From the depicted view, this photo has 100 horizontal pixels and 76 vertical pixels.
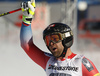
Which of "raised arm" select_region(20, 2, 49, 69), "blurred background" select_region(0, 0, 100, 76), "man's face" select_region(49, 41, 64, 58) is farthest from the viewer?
"blurred background" select_region(0, 0, 100, 76)

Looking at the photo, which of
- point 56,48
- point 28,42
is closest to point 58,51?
point 56,48

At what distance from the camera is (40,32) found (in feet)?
67.1

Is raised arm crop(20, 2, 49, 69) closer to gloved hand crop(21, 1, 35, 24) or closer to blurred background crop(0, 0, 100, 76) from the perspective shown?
gloved hand crop(21, 1, 35, 24)

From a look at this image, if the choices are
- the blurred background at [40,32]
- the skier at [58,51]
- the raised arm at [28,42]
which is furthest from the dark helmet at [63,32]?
the blurred background at [40,32]

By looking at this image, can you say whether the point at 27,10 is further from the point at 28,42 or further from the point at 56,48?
the point at 56,48

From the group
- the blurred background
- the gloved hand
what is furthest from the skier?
the blurred background

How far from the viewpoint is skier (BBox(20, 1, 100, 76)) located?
2.79 m

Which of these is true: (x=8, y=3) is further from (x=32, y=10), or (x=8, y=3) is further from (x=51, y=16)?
(x=32, y=10)

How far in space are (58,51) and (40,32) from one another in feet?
57.9

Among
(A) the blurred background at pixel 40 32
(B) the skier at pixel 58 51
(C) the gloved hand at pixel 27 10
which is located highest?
(C) the gloved hand at pixel 27 10

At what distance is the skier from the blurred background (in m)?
4.71

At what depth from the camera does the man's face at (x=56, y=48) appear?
9.13ft

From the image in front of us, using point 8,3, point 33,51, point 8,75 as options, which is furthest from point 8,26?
point 33,51

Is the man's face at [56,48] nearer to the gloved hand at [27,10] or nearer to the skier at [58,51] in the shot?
the skier at [58,51]
